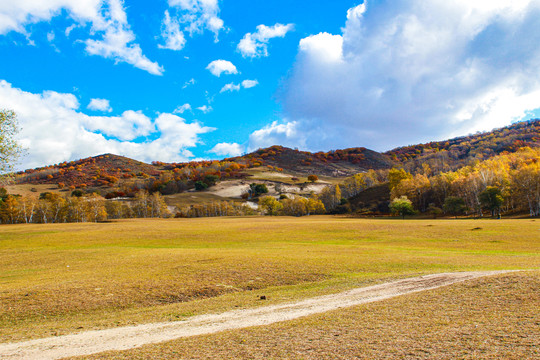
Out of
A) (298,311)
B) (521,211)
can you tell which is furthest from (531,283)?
(521,211)

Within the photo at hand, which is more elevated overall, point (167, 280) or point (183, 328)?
point (183, 328)

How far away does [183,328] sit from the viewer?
33.6ft

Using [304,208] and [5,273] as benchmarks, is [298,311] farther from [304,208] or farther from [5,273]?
[304,208]

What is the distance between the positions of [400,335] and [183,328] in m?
6.83

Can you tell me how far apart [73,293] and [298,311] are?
12106 mm

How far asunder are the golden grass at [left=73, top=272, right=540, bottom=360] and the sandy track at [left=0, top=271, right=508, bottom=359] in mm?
841

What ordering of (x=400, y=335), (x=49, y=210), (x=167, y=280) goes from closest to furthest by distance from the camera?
(x=400, y=335) → (x=167, y=280) → (x=49, y=210)

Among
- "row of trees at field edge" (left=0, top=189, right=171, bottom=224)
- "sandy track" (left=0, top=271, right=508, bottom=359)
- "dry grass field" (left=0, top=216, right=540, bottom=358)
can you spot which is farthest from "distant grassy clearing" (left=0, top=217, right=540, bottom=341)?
"row of trees at field edge" (left=0, top=189, right=171, bottom=224)

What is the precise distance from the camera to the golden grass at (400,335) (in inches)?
268

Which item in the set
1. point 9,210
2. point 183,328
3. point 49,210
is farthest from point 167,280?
point 9,210

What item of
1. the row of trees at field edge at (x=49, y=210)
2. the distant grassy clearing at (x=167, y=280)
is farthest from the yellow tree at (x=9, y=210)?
the distant grassy clearing at (x=167, y=280)

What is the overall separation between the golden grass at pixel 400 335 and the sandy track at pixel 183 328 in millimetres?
841

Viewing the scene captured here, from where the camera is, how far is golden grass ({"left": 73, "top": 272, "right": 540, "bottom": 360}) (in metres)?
6.81

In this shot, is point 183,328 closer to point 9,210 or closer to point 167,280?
point 167,280
